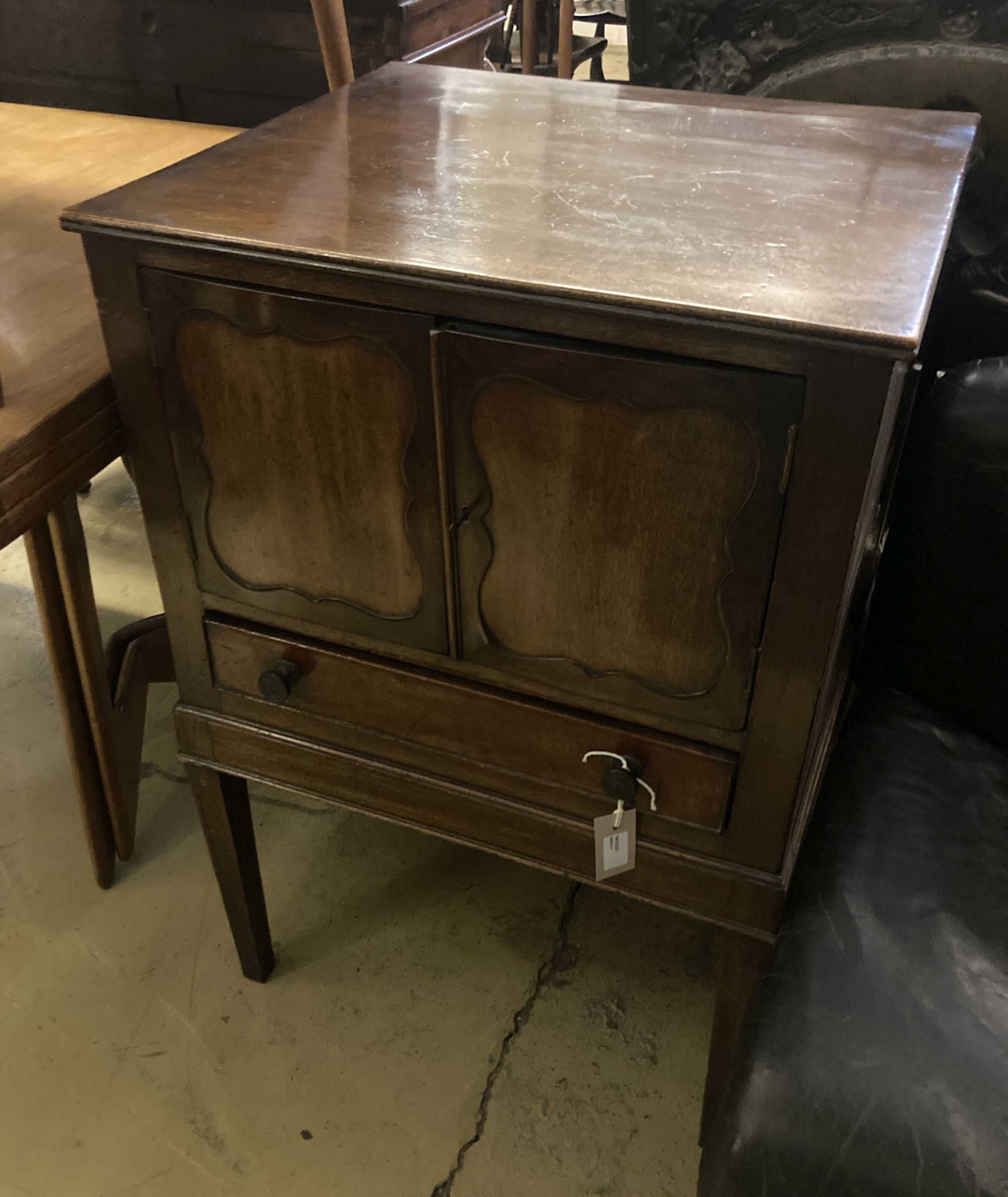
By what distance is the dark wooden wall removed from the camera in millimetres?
1740

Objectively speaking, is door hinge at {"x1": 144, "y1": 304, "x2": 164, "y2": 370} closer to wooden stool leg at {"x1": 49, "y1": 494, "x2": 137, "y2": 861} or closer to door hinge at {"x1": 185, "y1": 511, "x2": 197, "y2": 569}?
door hinge at {"x1": 185, "y1": 511, "x2": 197, "y2": 569}

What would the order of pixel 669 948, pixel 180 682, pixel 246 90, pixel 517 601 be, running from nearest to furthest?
pixel 517 601, pixel 180 682, pixel 669 948, pixel 246 90

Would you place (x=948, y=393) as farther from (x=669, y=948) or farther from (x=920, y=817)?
(x=669, y=948)

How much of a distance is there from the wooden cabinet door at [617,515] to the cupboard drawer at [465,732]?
42mm

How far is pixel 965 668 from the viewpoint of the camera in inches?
42.9

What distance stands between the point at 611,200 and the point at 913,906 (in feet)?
2.15

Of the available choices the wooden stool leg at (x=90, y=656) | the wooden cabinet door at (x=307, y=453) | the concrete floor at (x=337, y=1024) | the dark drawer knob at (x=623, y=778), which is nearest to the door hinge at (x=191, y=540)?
the wooden cabinet door at (x=307, y=453)

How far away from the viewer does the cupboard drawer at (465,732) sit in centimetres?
92

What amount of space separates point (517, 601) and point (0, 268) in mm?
813

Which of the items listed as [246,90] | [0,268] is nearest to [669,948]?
[0,268]

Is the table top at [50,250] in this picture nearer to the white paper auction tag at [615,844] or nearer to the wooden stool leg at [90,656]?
the wooden stool leg at [90,656]

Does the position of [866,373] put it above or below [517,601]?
above

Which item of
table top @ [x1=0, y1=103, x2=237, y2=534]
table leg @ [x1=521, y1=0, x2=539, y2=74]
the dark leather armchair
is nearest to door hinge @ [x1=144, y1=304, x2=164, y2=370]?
table top @ [x1=0, y1=103, x2=237, y2=534]

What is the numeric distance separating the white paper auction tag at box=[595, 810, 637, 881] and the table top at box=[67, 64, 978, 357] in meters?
0.48
